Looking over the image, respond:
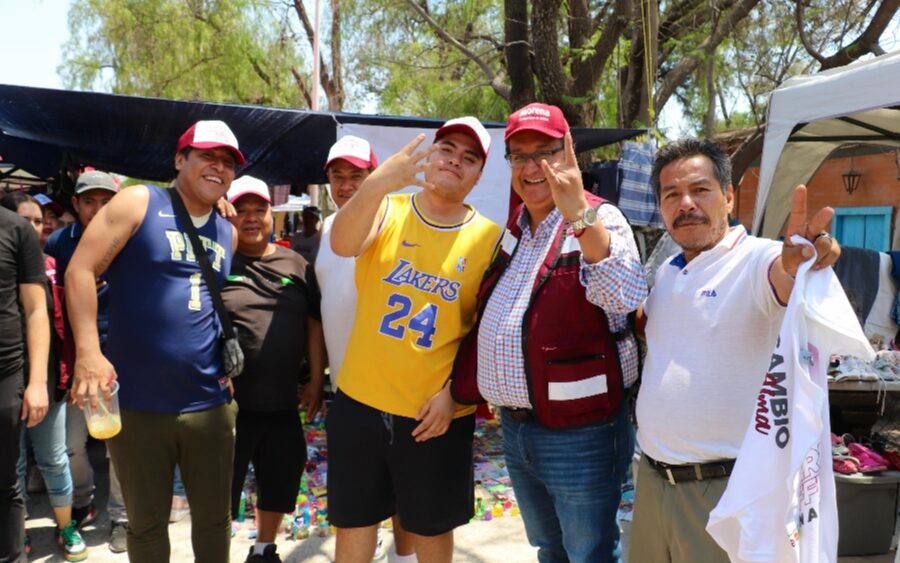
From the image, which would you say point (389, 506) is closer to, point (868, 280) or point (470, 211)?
point (470, 211)

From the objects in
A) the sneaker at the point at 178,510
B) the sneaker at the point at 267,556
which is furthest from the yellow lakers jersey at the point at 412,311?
the sneaker at the point at 178,510

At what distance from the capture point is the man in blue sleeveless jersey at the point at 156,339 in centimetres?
241

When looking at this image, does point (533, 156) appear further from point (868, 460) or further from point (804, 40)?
point (804, 40)

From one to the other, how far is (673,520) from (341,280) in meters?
1.73

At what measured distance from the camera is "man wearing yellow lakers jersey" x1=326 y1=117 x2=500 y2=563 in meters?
2.29

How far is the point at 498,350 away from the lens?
209 cm

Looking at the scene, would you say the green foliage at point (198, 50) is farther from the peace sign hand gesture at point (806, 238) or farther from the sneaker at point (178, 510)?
the peace sign hand gesture at point (806, 238)

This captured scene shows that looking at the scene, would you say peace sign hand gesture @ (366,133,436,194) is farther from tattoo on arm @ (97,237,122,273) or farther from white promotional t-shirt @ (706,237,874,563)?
white promotional t-shirt @ (706,237,874,563)

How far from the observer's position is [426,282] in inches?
90.8

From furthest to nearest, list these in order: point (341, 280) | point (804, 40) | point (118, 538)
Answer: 1. point (804, 40)
2. point (118, 538)
3. point (341, 280)

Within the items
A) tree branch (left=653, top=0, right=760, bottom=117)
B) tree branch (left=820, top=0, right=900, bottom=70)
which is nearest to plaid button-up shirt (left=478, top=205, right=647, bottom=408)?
tree branch (left=653, top=0, right=760, bottom=117)

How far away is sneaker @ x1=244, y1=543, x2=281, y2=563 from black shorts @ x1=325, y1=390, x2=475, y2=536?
1.21 m

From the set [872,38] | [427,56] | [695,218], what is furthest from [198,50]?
[695,218]

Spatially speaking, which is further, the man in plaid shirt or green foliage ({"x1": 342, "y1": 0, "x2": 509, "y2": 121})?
green foliage ({"x1": 342, "y1": 0, "x2": 509, "y2": 121})
